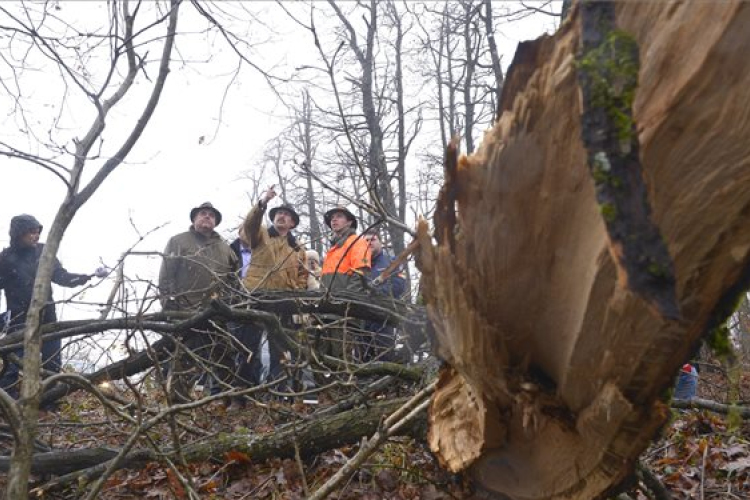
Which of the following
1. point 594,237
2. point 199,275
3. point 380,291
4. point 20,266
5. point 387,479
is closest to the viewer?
point 594,237

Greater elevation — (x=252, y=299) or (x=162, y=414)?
(x=252, y=299)

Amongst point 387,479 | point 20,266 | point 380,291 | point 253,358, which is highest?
point 20,266

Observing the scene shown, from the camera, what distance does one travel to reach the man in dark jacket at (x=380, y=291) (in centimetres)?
472

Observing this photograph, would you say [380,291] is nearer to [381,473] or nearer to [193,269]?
[193,269]

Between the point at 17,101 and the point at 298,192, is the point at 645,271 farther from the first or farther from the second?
the point at 298,192

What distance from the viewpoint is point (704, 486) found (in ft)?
9.29

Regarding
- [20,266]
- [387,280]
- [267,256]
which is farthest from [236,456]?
[20,266]

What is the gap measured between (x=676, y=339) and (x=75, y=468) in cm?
314

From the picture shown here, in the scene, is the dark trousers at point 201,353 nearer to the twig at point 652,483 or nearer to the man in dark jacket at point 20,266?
the man in dark jacket at point 20,266

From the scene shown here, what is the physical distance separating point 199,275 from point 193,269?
0.11 metres

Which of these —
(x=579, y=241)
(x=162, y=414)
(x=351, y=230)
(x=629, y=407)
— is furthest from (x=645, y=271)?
(x=351, y=230)

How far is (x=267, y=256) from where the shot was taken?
5.50 metres

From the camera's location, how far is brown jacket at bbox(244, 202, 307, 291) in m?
5.36

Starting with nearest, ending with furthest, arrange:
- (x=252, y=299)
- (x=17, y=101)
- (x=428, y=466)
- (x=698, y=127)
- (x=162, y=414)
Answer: (x=698, y=127) → (x=162, y=414) → (x=428, y=466) → (x=17, y=101) → (x=252, y=299)
